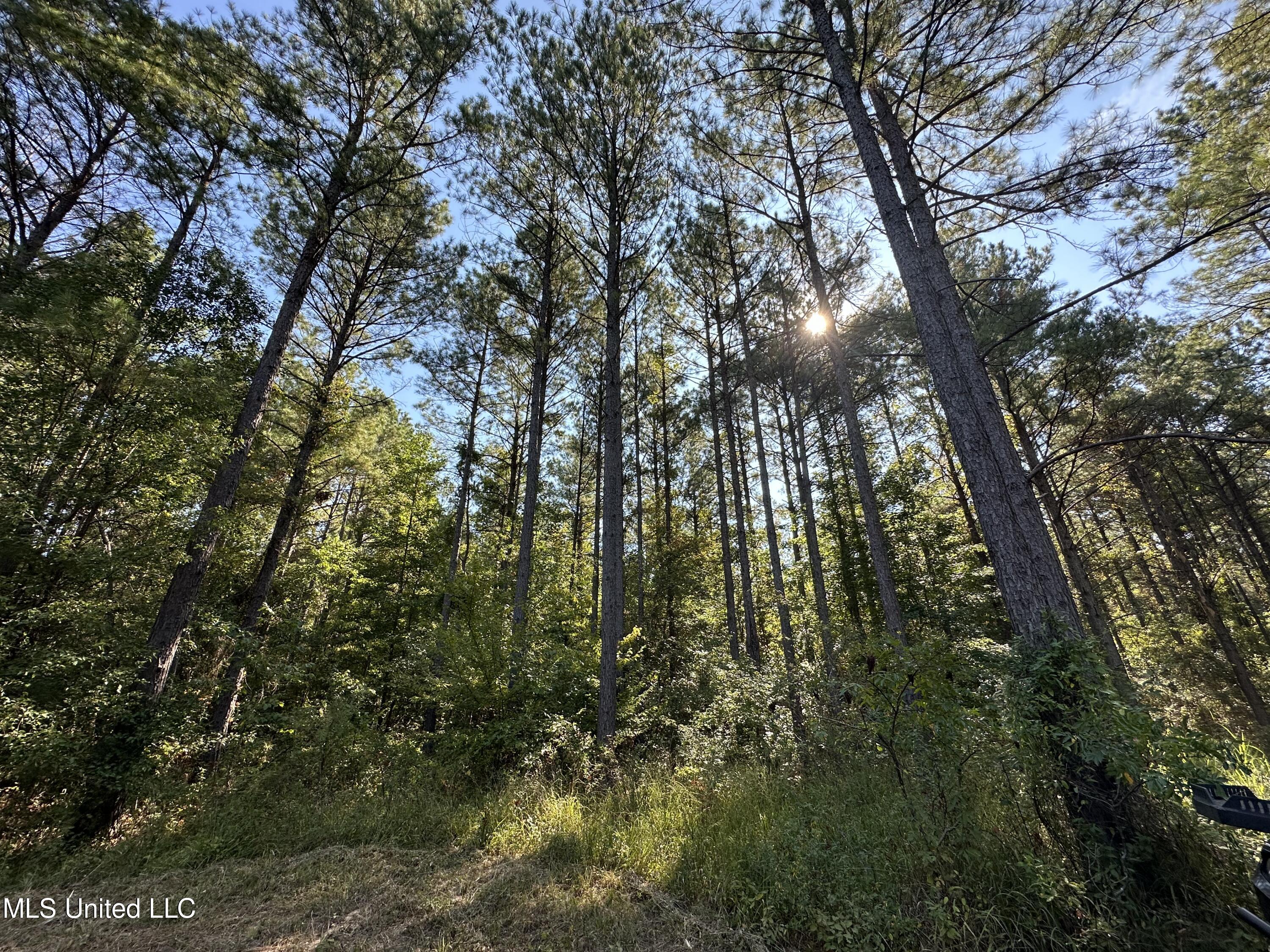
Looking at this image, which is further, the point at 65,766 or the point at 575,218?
Answer: the point at 575,218

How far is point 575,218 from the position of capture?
8758 millimetres

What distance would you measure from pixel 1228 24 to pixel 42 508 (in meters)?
15.1

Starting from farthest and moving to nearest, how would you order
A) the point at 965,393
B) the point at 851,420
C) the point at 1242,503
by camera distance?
the point at 1242,503 → the point at 851,420 → the point at 965,393

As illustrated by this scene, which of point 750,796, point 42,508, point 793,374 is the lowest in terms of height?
point 750,796

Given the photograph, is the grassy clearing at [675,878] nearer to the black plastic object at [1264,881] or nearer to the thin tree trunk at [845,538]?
the black plastic object at [1264,881]

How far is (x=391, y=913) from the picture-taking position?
10.4 feet

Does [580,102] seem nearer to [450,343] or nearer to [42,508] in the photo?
[450,343]

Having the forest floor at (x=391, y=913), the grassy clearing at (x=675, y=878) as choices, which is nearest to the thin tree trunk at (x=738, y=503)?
the grassy clearing at (x=675, y=878)

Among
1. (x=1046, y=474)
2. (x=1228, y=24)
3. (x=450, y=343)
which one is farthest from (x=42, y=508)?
(x=1046, y=474)

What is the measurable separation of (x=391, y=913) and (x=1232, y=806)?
509 cm

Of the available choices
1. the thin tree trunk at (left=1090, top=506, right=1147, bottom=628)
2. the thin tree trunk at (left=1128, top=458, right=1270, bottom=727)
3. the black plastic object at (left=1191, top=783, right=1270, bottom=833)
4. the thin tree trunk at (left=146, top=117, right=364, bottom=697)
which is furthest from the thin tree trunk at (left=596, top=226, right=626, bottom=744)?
the thin tree trunk at (left=1090, top=506, right=1147, bottom=628)

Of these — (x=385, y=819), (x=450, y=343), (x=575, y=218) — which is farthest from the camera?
(x=450, y=343)

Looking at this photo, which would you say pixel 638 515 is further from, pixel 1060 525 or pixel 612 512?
pixel 1060 525

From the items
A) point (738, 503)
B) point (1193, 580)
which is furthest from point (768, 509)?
point (1193, 580)
